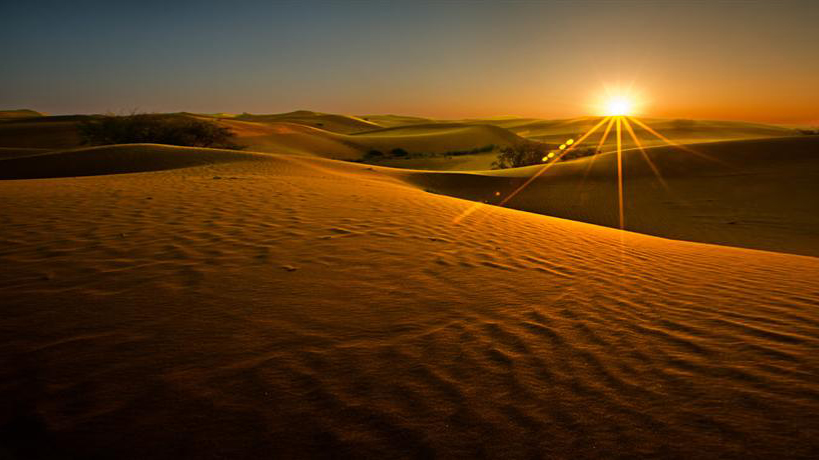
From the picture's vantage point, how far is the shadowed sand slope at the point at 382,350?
194cm

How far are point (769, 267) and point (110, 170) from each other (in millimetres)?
19965

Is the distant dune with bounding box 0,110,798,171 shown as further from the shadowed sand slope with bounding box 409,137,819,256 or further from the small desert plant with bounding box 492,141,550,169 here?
the shadowed sand slope with bounding box 409,137,819,256

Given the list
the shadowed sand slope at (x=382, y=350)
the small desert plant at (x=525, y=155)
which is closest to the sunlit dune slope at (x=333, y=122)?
the small desert plant at (x=525, y=155)

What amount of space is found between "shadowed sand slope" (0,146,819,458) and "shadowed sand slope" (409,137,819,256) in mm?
6695

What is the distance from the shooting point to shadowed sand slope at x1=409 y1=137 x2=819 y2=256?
36.6 feet

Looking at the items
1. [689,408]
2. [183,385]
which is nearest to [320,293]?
[183,385]

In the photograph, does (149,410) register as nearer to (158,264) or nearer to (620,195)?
(158,264)

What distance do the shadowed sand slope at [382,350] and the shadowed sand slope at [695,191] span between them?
670cm

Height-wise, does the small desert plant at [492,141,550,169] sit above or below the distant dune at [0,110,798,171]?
below

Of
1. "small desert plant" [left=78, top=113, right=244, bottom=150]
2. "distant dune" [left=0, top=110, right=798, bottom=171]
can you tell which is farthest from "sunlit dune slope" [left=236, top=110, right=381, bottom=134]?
"small desert plant" [left=78, top=113, right=244, bottom=150]

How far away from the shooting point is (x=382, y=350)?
271 cm

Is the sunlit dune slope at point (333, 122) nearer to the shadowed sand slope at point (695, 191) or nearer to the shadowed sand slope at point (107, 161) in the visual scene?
the shadowed sand slope at point (107, 161)

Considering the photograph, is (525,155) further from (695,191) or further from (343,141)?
(343,141)

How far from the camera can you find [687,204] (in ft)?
45.2
